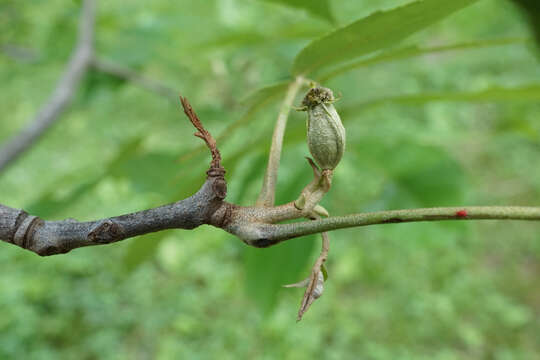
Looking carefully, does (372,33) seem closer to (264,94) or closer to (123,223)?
(264,94)

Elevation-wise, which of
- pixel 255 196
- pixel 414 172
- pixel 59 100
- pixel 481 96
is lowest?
pixel 255 196

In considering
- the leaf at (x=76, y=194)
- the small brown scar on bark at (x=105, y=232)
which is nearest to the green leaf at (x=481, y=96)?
the leaf at (x=76, y=194)

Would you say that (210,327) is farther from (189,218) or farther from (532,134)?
(189,218)

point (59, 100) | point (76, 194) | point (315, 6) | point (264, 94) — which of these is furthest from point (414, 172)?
point (59, 100)

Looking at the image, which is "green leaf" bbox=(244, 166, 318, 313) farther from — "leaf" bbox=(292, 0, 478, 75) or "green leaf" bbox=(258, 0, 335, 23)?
"leaf" bbox=(292, 0, 478, 75)

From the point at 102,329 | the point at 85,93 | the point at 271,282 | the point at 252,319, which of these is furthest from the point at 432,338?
the point at 85,93

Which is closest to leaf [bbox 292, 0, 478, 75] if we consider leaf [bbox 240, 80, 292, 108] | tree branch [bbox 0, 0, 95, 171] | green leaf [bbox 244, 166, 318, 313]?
leaf [bbox 240, 80, 292, 108]
